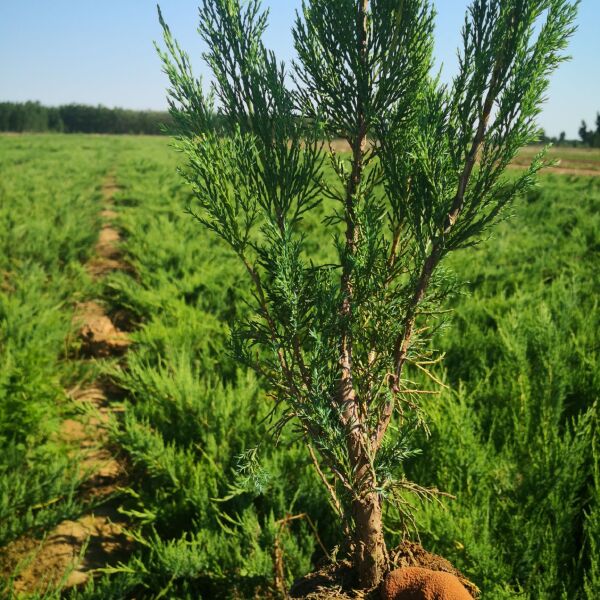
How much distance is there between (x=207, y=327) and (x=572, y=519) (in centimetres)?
301

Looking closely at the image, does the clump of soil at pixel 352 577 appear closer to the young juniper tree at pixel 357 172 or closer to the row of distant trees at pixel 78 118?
the young juniper tree at pixel 357 172

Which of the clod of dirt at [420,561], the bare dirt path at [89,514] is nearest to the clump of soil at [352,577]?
the clod of dirt at [420,561]

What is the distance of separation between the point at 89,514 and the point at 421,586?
242cm

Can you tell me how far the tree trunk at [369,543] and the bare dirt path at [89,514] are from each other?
4.68ft

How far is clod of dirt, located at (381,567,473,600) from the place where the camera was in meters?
1.20

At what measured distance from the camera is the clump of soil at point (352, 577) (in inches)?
53.3

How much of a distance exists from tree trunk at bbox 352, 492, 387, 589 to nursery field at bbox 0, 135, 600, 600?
0.13 m

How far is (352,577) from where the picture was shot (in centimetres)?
144

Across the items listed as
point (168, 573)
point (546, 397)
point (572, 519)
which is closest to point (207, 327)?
point (168, 573)

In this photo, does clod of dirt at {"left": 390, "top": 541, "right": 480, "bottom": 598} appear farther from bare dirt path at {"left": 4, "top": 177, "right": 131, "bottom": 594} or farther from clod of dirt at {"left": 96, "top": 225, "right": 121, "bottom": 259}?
clod of dirt at {"left": 96, "top": 225, "right": 121, "bottom": 259}

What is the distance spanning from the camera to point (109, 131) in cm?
9288

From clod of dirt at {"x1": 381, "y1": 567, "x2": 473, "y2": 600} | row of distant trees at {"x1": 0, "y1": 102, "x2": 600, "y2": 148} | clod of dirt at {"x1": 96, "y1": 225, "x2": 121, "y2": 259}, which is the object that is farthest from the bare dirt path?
row of distant trees at {"x1": 0, "y1": 102, "x2": 600, "y2": 148}

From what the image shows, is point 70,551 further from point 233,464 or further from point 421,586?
point 421,586

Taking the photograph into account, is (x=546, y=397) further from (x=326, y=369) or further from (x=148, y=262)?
(x=148, y=262)
